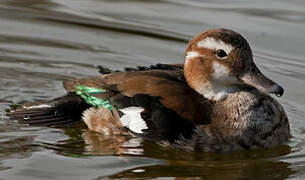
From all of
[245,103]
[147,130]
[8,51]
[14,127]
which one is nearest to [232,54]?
[245,103]

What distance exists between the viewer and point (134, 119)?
925cm

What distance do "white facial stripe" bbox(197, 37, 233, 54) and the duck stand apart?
11 millimetres

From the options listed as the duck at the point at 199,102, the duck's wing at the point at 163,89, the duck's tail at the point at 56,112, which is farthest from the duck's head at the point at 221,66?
the duck's tail at the point at 56,112

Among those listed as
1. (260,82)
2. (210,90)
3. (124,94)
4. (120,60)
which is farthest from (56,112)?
(120,60)

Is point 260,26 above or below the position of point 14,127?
above

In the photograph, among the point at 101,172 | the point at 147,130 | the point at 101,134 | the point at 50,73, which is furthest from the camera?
the point at 50,73

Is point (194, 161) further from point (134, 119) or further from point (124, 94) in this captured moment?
point (124, 94)

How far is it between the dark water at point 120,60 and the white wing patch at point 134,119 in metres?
0.26

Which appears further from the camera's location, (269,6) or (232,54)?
(269,6)

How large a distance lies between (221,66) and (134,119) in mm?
1130

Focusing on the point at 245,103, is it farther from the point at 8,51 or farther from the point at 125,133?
the point at 8,51

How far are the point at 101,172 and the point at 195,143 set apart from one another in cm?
115

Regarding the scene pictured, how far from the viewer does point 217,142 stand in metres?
9.20

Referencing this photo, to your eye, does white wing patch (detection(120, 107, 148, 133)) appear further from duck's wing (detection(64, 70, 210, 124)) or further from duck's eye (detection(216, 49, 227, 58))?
duck's eye (detection(216, 49, 227, 58))
